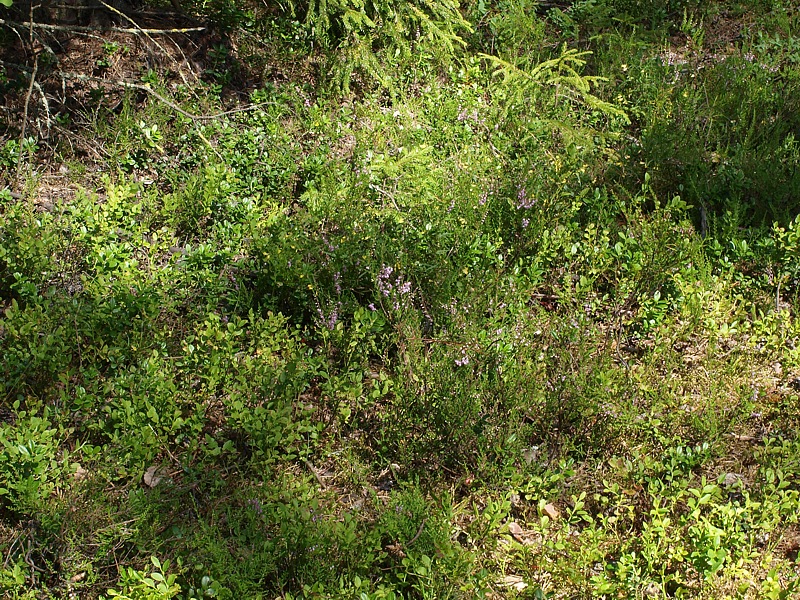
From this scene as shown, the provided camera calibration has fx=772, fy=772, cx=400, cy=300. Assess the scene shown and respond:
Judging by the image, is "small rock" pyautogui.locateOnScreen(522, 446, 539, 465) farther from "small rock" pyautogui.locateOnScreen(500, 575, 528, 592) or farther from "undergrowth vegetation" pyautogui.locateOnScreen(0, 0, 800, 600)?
"small rock" pyautogui.locateOnScreen(500, 575, 528, 592)

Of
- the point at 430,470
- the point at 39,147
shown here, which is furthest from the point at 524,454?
the point at 39,147

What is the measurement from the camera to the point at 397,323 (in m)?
4.32

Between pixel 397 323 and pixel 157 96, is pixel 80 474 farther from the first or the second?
pixel 157 96

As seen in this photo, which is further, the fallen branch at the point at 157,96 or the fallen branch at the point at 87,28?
the fallen branch at the point at 157,96

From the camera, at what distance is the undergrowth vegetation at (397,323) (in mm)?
3402

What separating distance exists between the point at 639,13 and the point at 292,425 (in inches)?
238

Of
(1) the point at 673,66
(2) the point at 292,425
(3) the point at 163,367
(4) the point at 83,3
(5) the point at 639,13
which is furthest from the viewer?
(5) the point at 639,13

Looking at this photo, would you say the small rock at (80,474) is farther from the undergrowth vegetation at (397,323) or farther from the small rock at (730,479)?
the small rock at (730,479)

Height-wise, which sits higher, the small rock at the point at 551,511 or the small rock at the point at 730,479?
the small rock at the point at 730,479

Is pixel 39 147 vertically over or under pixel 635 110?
under

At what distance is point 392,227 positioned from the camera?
16.6 feet

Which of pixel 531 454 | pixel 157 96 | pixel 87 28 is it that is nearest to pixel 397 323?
pixel 531 454

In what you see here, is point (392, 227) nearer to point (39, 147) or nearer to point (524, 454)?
point (524, 454)

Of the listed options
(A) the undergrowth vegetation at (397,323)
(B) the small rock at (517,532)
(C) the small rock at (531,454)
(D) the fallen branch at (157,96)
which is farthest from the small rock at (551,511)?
(D) the fallen branch at (157,96)
